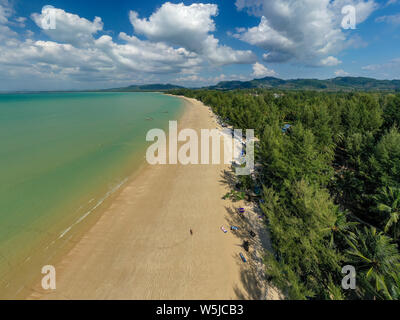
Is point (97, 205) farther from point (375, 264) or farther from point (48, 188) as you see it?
point (375, 264)

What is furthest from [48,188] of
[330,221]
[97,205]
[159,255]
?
[330,221]

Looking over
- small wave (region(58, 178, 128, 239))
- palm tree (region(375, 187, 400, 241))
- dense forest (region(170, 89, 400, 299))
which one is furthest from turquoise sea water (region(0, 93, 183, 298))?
palm tree (region(375, 187, 400, 241))

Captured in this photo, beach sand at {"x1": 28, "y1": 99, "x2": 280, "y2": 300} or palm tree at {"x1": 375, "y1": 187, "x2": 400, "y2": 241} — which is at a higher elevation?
palm tree at {"x1": 375, "y1": 187, "x2": 400, "y2": 241}

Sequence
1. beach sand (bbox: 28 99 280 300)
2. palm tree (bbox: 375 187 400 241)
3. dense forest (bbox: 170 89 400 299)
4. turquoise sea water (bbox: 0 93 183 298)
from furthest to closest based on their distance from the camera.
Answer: turquoise sea water (bbox: 0 93 183 298) → palm tree (bbox: 375 187 400 241) → beach sand (bbox: 28 99 280 300) → dense forest (bbox: 170 89 400 299)

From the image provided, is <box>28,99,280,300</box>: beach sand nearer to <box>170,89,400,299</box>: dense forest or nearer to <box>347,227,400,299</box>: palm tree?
<box>170,89,400,299</box>: dense forest
